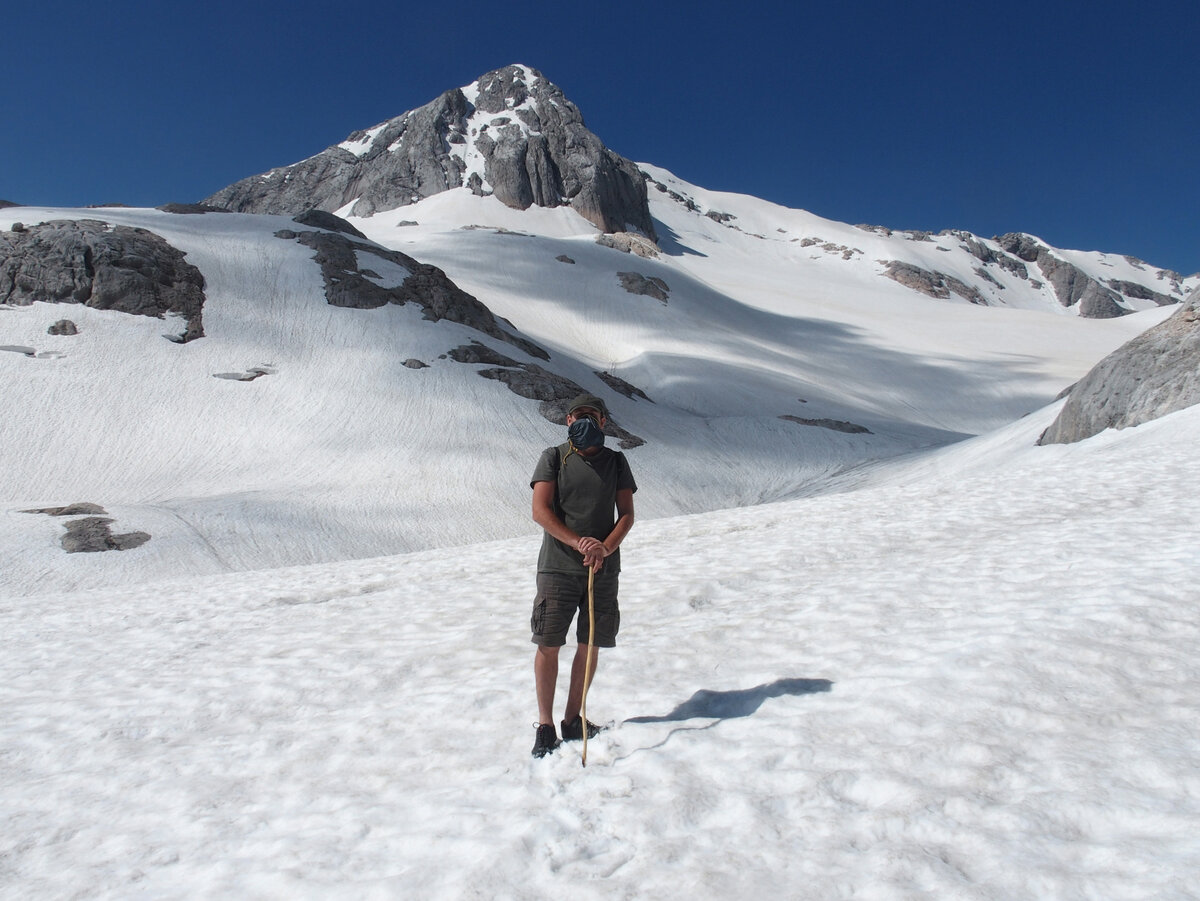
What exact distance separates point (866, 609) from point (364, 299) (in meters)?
39.3

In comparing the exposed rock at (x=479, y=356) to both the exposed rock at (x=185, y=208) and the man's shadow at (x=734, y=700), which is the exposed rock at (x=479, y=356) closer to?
the exposed rock at (x=185, y=208)

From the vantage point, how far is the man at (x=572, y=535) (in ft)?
17.7

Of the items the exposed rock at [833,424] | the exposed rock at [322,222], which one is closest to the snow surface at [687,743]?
the exposed rock at [833,424]

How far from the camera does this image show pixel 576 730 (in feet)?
18.7

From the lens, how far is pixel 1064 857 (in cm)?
354

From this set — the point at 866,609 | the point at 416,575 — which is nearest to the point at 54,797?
the point at 866,609

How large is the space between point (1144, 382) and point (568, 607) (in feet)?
68.7

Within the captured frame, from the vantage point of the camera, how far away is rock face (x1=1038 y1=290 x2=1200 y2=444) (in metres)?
19.0

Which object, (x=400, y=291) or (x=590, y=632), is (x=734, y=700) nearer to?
(x=590, y=632)

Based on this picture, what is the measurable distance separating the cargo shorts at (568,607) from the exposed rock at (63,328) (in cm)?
3889

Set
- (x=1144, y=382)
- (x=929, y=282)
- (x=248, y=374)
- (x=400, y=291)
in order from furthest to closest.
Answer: (x=929, y=282) → (x=400, y=291) → (x=248, y=374) → (x=1144, y=382)

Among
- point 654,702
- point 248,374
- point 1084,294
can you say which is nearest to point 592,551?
point 654,702

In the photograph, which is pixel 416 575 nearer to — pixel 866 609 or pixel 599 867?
pixel 866 609

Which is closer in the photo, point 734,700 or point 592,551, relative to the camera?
point 592,551
